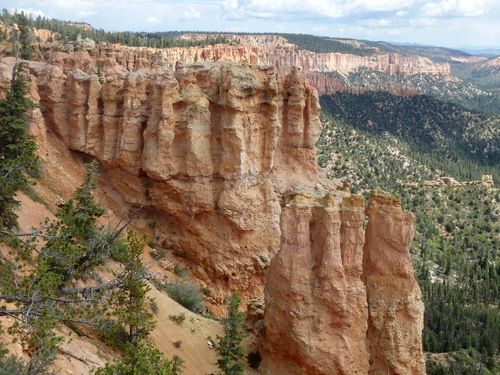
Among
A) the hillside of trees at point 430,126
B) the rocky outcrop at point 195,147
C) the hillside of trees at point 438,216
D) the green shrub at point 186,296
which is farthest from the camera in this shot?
the hillside of trees at point 430,126

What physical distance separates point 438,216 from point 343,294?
6235cm

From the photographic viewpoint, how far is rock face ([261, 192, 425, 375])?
17000 millimetres

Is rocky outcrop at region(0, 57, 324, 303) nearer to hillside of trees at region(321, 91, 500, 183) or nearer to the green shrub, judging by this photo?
the green shrub

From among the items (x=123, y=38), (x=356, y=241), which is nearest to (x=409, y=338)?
(x=356, y=241)

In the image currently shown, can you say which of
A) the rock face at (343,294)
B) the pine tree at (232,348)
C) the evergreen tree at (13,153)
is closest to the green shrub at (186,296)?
the pine tree at (232,348)

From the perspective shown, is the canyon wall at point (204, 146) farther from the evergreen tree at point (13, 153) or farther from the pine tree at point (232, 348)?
the evergreen tree at point (13, 153)

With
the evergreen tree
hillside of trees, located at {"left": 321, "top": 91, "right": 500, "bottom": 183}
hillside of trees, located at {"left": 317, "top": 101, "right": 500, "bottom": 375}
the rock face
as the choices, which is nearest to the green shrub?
the rock face

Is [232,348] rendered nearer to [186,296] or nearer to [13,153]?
[186,296]

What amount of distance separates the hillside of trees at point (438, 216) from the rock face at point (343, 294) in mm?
15935

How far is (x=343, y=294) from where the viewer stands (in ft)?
55.5

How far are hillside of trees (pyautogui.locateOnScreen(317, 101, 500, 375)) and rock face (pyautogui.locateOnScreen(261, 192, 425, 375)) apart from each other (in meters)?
15.9

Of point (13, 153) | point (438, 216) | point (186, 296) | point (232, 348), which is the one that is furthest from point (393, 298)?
point (438, 216)

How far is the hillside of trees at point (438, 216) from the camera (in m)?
38.1

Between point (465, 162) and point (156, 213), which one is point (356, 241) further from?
point (465, 162)
